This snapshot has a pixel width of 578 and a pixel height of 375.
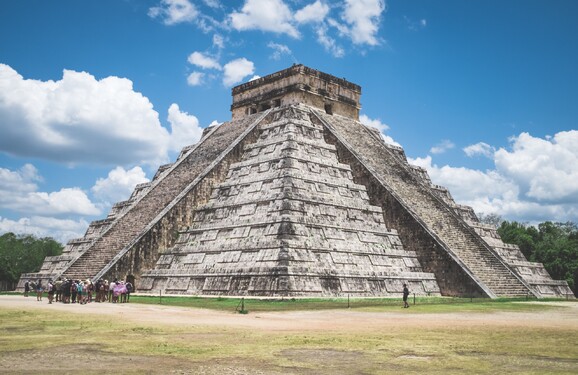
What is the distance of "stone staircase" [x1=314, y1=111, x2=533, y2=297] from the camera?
72.3ft

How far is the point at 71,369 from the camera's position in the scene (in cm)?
657

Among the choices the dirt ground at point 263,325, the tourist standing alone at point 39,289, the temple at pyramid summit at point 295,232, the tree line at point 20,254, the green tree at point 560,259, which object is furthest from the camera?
the tree line at point 20,254

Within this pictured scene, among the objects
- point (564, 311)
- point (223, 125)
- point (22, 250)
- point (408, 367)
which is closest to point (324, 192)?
point (564, 311)

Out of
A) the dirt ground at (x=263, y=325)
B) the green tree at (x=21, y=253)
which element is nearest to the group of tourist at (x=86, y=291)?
the dirt ground at (x=263, y=325)

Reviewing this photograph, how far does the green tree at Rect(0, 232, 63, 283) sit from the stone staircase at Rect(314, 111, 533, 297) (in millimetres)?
30407

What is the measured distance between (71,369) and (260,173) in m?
17.9

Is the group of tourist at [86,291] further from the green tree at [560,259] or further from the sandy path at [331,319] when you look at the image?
the green tree at [560,259]

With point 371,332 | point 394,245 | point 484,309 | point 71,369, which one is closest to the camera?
point 71,369

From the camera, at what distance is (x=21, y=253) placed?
50.1 m

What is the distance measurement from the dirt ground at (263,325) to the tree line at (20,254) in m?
34.5

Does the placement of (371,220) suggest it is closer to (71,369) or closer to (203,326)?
(203,326)

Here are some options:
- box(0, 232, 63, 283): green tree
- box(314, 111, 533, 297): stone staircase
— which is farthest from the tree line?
box(314, 111, 533, 297): stone staircase

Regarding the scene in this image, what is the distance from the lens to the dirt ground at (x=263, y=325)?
6707 millimetres

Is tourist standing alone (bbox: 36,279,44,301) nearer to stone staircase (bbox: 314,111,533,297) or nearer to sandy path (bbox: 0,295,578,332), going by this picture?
sandy path (bbox: 0,295,578,332)
